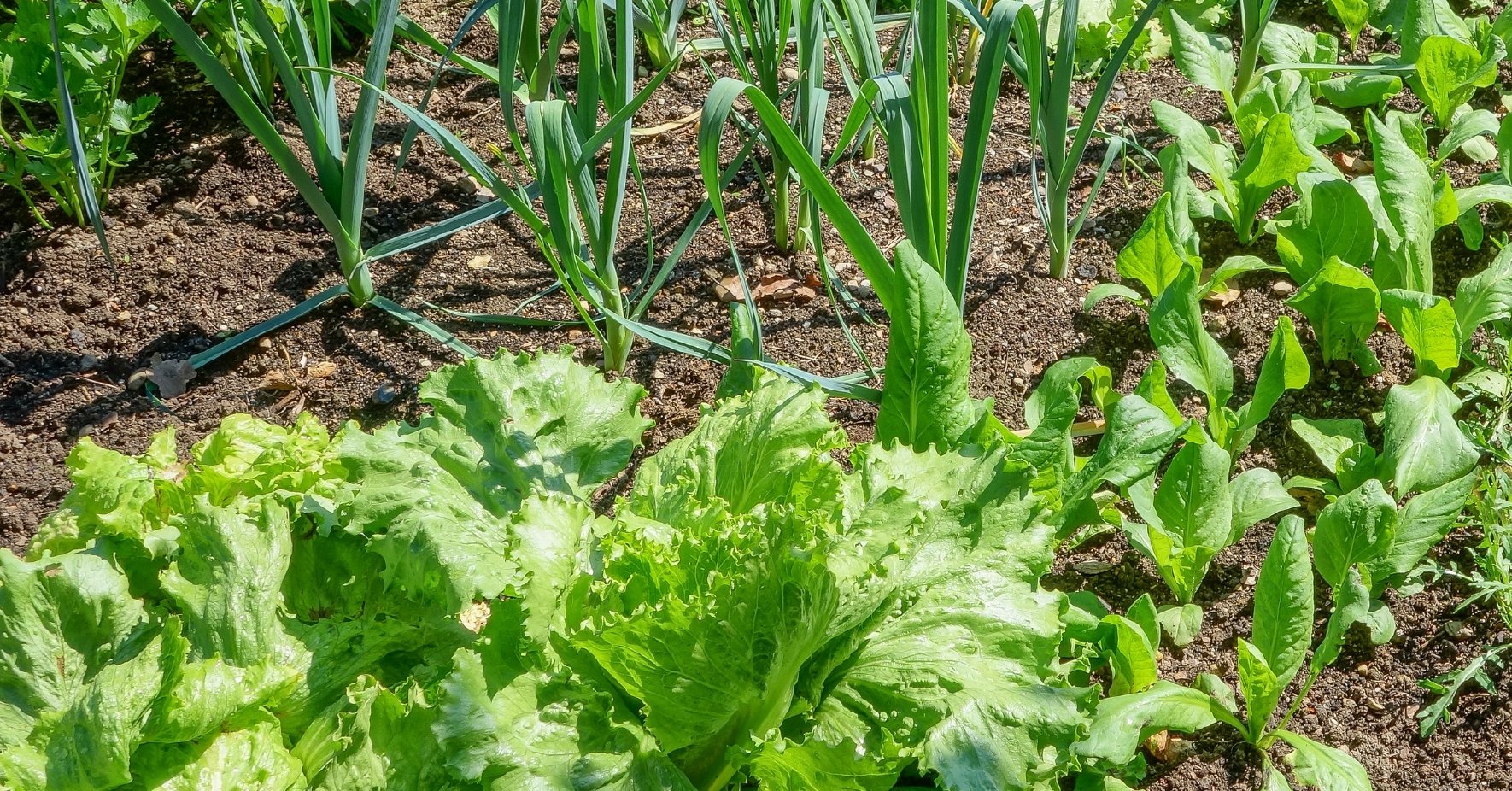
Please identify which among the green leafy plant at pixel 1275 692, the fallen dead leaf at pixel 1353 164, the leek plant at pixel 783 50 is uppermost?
the leek plant at pixel 783 50

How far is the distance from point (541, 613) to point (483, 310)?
114 cm

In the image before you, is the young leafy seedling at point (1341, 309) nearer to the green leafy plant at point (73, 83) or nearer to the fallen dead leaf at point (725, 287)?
the fallen dead leaf at point (725, 287)

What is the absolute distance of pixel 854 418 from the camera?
260 centimetres

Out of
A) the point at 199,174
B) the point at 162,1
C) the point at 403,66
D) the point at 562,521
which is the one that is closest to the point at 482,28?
the point at 403,66

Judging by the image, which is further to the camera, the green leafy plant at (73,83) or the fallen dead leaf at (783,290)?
the fallen dead leaf at (783,290)

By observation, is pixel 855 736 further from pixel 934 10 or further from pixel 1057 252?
pixel 1057 252

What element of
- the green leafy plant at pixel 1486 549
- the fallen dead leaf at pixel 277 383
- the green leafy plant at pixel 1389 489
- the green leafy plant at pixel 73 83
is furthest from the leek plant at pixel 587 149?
the green leafy plant at pixel 1486 549

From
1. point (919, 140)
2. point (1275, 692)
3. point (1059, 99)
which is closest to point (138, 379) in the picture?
point (919, 140)

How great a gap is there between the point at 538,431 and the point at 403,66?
1626 mm

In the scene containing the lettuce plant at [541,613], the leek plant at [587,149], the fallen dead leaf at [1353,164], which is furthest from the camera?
the fallen dead leaf at [1353,164]

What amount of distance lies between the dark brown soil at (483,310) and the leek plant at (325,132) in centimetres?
13

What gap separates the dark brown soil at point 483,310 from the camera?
90.7 inches

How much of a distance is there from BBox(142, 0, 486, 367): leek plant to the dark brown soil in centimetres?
13

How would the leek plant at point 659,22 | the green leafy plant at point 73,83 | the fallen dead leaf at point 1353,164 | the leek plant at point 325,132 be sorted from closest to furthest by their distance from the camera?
the leek plant at point 325,132 < the green leafy plant at point 73,83 < the leek plant at point 659,22 < the fallen dead leaf at point 1353,164
